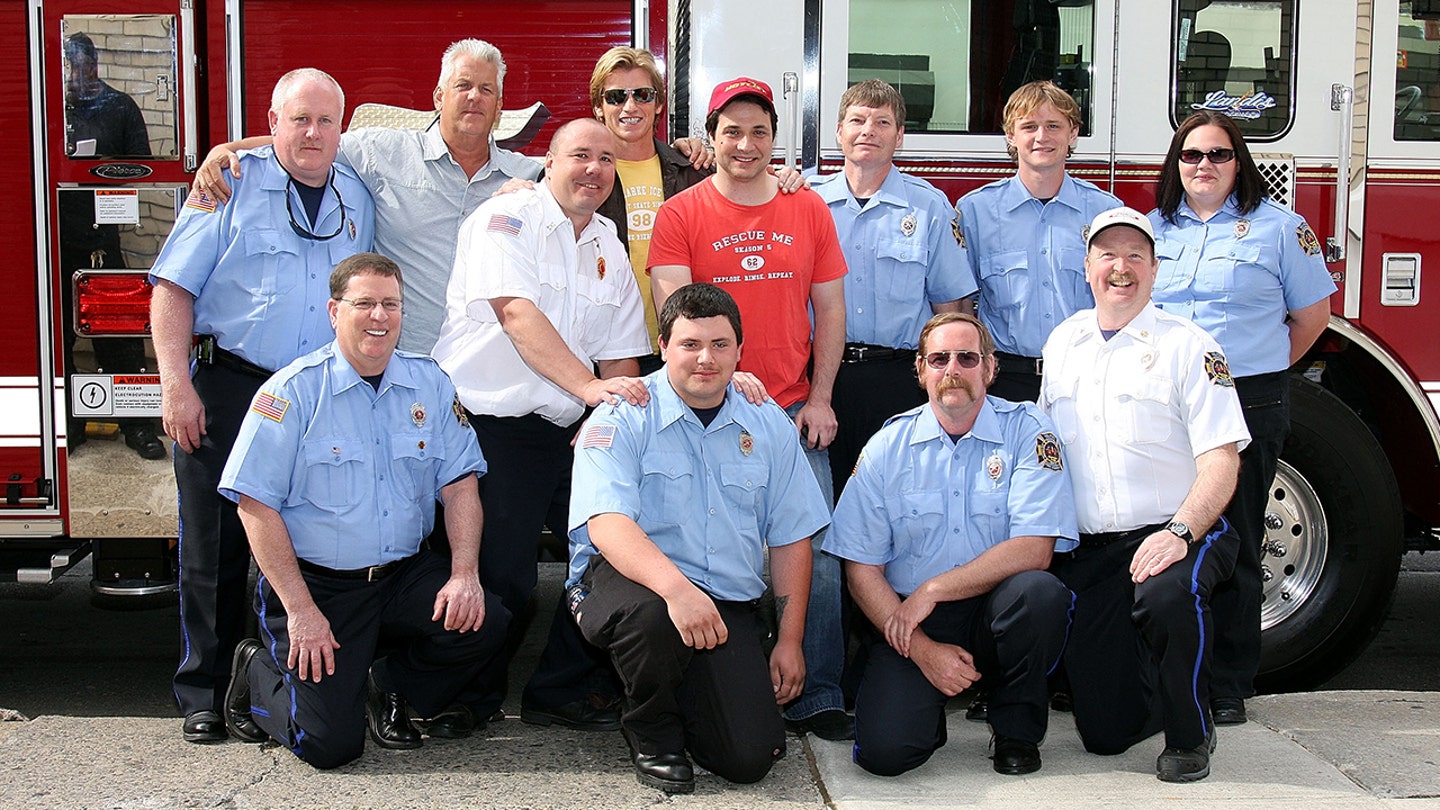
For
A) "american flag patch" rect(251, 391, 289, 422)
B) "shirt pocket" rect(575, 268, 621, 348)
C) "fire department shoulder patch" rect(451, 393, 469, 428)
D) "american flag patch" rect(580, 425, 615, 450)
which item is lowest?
"american flag patch" rect(580, 425, 615, 450)

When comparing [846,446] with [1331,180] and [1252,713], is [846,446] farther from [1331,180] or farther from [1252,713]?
[1331,180]

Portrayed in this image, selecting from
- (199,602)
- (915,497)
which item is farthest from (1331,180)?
(199,602)

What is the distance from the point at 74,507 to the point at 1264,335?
13.2ft

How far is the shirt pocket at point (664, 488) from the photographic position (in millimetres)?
3676

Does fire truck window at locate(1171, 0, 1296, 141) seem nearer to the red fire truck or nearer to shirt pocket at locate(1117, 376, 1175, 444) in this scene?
the red fire truck

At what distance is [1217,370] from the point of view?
3723 mm

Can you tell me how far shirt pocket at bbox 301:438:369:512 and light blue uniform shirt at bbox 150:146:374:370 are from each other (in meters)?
0.45

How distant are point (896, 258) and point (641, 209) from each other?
0.85 metres

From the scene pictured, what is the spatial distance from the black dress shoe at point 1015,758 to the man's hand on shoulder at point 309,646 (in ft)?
6.04

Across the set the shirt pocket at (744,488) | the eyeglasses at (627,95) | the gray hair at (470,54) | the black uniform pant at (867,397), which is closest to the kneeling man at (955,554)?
the shirt pocket at (744,488)

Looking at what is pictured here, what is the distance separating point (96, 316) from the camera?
15.1ft

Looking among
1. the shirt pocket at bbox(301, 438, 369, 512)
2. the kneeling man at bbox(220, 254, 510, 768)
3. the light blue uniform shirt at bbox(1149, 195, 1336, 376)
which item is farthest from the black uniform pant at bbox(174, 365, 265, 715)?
the light blue uniform shirt at bbox(1149, 195, 1336, 376)

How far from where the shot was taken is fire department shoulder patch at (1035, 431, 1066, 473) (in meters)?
3.76

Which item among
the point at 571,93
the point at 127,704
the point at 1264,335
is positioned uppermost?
the point at 571,93
